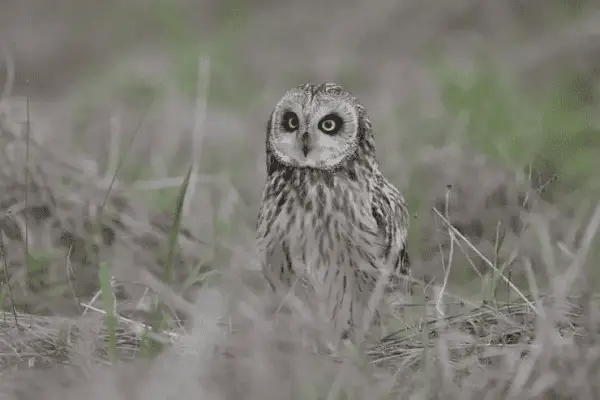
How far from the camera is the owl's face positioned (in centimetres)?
455

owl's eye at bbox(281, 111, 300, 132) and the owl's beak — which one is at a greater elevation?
owl's eye at bbox(281, 111, 300, 132)

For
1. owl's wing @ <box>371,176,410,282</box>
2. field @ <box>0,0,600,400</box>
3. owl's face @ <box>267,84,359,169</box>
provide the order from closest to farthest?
field @ <box>0,0,600,400</box>, owl's face @ <box>267,84,359,169</box>, owl's wing @ <box>371,176,410,282</box>

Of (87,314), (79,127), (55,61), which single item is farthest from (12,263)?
(55,61)

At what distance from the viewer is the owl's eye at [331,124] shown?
460 cm

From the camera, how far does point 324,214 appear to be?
4.61 metres

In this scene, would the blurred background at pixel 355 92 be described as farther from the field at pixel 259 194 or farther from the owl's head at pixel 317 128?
the owl's head at pixel 317 128

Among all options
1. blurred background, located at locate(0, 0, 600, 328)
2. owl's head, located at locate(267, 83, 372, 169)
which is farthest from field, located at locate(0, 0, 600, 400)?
owl's head, located at locate(267, 83, 372, 169)

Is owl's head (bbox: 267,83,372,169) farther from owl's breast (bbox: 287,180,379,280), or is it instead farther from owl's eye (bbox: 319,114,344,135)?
owl's breast (bbox: 287,180,379,280)

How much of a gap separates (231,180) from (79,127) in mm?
1367

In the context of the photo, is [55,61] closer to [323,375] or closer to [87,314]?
[87,314]

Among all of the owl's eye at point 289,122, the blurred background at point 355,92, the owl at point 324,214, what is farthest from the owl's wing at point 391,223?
the owl's eye at point 289,122

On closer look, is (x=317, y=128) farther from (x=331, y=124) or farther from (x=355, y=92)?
(x=355, y=92)

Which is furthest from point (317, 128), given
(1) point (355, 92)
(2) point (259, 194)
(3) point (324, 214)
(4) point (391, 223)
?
(1) point (355, 92)

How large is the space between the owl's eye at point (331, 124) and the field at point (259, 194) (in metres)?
0.46
